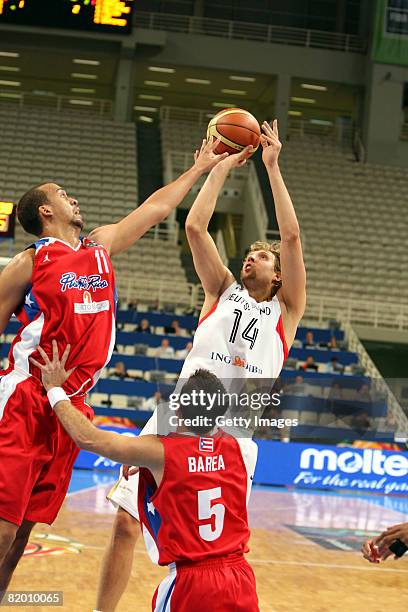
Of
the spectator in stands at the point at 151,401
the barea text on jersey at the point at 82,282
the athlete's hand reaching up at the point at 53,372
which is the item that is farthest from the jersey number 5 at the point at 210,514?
the spectator in stands at the point at 151,401

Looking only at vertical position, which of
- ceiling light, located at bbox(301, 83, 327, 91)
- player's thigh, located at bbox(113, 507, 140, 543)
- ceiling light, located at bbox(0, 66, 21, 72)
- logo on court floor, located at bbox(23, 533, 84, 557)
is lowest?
logo on court floor, located at bbox(23, 533, 84, 557)

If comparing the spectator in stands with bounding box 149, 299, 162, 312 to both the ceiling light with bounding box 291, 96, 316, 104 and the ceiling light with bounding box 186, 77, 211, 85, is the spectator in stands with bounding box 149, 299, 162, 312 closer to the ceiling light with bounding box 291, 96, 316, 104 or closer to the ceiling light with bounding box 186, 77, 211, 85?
the ceiling light with bounding box 186, 77, 211, 85

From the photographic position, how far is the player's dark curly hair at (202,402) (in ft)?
9.84

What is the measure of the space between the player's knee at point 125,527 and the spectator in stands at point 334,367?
11.2 meters

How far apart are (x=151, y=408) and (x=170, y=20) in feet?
55.9

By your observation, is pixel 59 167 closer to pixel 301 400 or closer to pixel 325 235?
pixel 325 235

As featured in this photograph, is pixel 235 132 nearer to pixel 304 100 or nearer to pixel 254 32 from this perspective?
pixel 254 32

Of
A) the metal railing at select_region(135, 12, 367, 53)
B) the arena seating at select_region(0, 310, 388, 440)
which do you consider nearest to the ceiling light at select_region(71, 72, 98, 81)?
the metal railing at select_region(135, 12, 367, 53)

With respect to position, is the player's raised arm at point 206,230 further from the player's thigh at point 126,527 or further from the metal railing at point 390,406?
the metal railing at point 390,406

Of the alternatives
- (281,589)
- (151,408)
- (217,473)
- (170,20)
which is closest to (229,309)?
(217,473)

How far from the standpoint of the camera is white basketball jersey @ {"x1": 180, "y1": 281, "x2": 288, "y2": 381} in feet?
14.3

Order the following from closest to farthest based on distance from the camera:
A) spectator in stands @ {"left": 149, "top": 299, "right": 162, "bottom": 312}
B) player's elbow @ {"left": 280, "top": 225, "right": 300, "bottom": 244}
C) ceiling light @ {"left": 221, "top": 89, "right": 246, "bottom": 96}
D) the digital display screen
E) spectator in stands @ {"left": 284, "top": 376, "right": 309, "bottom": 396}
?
player's elbow @ {"left": 280, "top": 225, "right": 300, "bottom": 244} < the digital display screen < spectator in stands @ {"left": 284, "top": 376, "right": 309, "bottom": 396} < spectator in stands @ {"left": 149, "top": 299, "right": 162, "bottom": 312} < ceiling light @ {"left": 221, "top": 89, "right": 246, "bottom": 96}

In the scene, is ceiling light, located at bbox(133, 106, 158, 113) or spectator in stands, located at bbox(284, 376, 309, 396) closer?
spectator in stands, located at bbox(284, 376, 309, 396)

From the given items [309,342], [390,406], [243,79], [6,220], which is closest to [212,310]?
[6,220]
